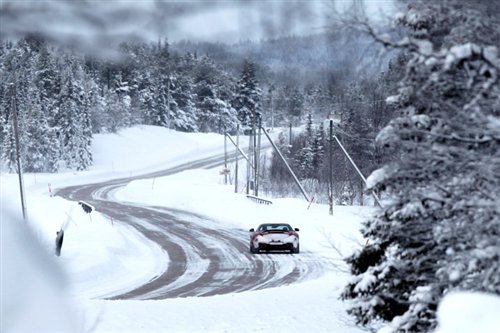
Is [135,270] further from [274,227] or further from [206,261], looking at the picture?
[274,227]

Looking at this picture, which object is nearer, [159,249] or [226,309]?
[226,309]

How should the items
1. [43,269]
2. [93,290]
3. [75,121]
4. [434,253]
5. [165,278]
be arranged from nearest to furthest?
[43,269] < [434,253] < [93,290] < [165,278] < [75,121]

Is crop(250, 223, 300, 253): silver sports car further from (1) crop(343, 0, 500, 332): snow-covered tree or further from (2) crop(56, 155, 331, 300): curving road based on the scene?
(1) crop(343, 0, 500, 332): snow-covered tree

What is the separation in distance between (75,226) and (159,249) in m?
6.27

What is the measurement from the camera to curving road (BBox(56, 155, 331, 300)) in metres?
19.7

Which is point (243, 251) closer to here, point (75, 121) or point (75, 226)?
point (75, 226)

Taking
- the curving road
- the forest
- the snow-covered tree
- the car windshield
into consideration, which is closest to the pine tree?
the curving road

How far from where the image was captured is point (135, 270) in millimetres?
23594

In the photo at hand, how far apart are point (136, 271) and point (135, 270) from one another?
0.23 m

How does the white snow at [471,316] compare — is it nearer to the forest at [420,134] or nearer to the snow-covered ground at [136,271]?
the snow-covered ground at [136,271]

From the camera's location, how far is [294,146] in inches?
3366

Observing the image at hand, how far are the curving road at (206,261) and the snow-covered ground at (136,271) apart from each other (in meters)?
0.78

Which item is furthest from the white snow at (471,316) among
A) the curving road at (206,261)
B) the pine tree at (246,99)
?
the pine tree at (246,99)

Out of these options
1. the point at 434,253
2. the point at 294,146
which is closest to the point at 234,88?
the point at 294,146
